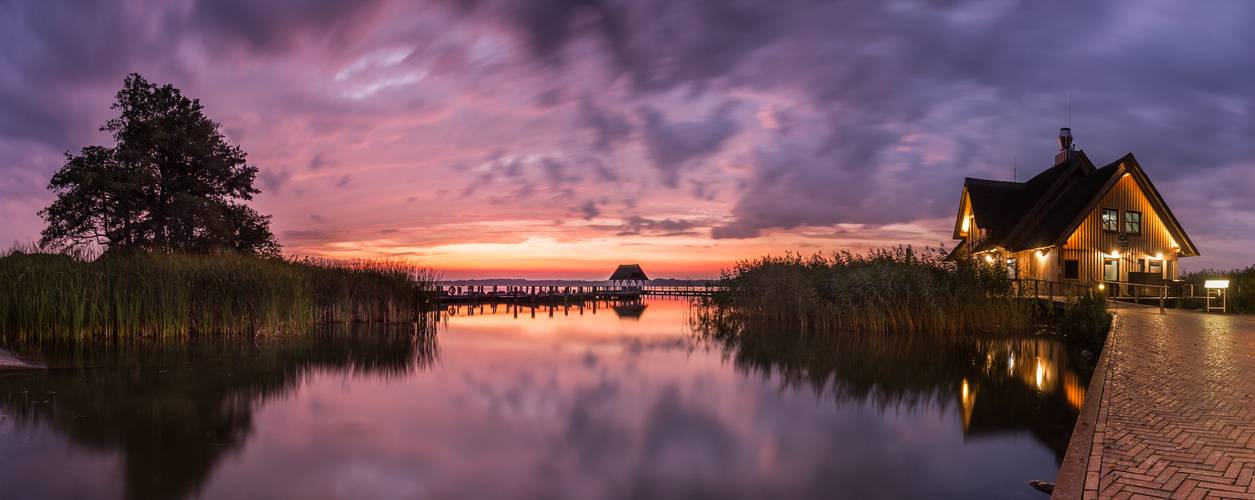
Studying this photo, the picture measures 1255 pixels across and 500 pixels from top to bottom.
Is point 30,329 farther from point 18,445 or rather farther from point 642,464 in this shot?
point 642,464

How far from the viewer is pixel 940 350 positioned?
50.8 feet

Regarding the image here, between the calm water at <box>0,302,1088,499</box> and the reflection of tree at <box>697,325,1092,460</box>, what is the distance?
8 centimetres

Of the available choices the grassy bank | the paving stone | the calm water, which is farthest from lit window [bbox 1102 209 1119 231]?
the grassy bank

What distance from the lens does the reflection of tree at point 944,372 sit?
8.97 metres

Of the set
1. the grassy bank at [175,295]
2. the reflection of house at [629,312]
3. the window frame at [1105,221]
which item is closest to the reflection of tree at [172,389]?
the grassy bank at [175,295]

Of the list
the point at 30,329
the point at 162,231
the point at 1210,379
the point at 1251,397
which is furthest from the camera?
the point at 162,231

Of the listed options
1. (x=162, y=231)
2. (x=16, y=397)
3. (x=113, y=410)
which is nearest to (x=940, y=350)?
(x=113, y=410)

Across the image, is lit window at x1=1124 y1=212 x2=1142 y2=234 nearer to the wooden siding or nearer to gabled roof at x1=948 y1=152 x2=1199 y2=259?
the wooden siding

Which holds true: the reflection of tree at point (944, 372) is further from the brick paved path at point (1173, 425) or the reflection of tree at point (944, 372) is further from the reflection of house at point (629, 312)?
the reflection of house at point (629, 312)

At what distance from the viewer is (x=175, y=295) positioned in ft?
52.0

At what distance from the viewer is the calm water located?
623 cm

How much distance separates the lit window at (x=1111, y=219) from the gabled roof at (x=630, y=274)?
3847cm

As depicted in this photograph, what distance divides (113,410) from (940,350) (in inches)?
650

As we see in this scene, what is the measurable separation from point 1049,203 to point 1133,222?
3377mm
